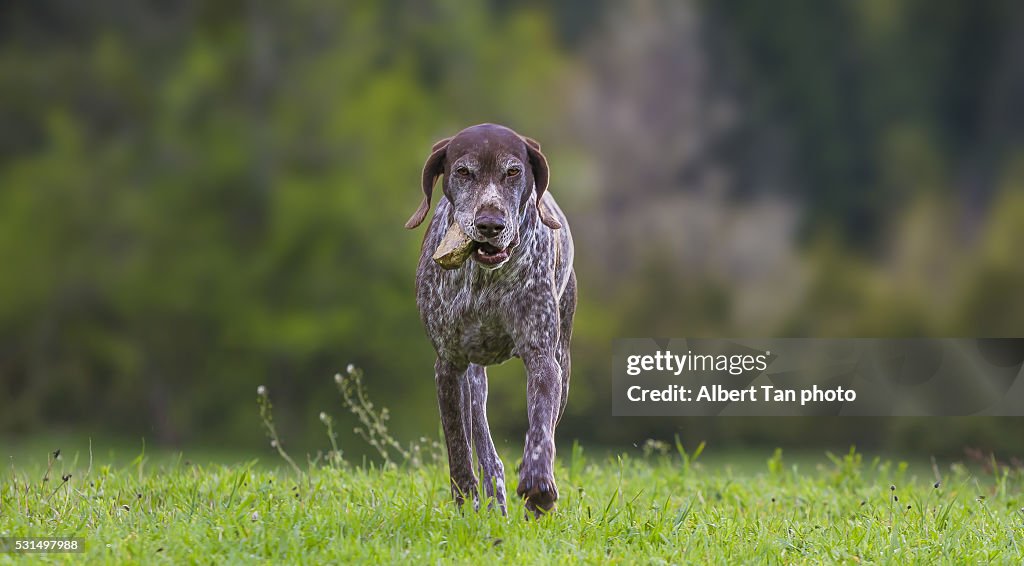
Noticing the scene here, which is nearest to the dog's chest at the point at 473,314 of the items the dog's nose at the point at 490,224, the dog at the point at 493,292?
the dog at the point at 493,292

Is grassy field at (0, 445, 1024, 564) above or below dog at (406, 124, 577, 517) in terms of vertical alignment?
below

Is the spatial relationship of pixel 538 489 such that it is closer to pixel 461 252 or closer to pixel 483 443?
pixel 483 443

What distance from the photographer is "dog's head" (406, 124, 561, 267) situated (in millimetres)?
4520

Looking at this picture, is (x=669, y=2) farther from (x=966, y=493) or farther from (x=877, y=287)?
(x=966, y=493)

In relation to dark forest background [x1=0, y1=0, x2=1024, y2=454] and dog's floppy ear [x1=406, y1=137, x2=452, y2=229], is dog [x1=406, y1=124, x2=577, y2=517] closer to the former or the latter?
dog's floppy ear [x1=406, y1=137, x2=452, y2=229]

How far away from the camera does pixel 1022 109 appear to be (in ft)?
64.9

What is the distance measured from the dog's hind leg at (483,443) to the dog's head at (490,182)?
104 centimetres

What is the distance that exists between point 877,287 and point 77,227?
41.8 feet

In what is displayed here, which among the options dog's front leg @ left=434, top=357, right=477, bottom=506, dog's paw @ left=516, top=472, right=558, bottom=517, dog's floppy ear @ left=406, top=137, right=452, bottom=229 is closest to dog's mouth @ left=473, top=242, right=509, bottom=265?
dog's floppy ear @ left=406, top=137, right=452, bottom=229

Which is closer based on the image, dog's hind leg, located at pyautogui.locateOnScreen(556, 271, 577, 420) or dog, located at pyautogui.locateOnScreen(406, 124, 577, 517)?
dog, located at pyautogui.locateOnScreen(406, 124, 577, 517)

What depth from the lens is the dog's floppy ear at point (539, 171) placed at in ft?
16.0

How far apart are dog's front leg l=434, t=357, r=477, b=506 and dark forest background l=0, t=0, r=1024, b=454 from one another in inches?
418

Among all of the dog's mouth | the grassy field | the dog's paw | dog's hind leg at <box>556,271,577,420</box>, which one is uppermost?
the dog's mouth

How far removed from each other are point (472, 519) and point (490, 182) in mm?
1421
